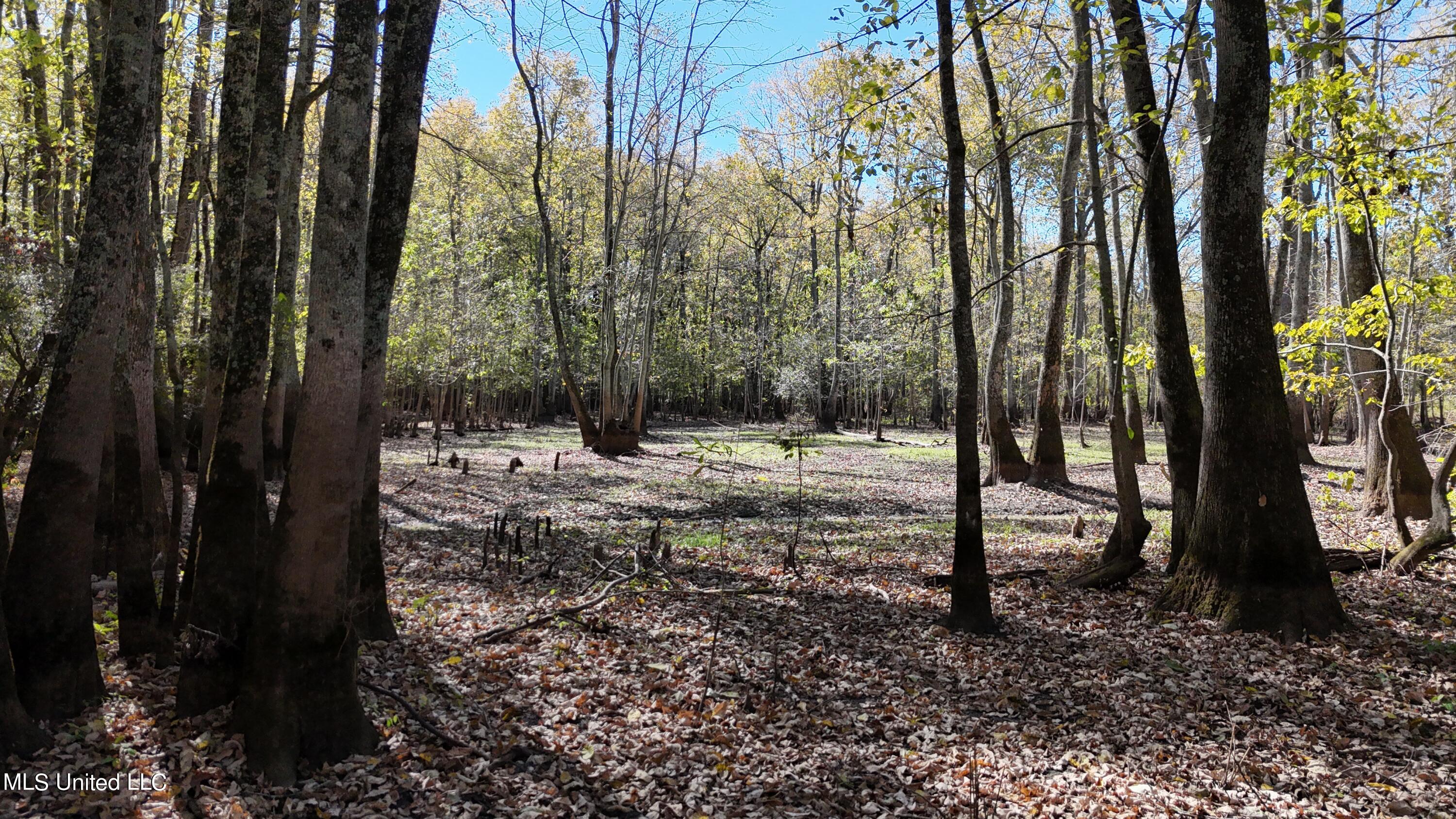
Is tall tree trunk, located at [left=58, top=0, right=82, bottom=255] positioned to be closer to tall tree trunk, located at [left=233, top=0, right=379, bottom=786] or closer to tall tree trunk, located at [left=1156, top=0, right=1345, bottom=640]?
tall tree trunk, located at [left=233, top=0, right=379, bottom=786]

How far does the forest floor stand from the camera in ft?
13.6

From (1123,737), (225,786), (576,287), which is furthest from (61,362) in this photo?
(576,287)

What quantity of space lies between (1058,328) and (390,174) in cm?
1333

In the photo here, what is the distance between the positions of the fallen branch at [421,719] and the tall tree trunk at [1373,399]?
8.32 m

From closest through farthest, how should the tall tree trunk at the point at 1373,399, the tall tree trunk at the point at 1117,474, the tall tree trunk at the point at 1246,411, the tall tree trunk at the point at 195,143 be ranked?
1. the tall tree trunk at the point at 1246,411
2. the tall tree trunk at the point at 1117,474
3. the tall tree trunk at the point at 1373,399
4. the tall tree trunk at the point at 195,143

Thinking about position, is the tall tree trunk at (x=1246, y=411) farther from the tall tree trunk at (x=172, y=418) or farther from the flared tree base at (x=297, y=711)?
the tall tree trunk at (x=172, y=418)

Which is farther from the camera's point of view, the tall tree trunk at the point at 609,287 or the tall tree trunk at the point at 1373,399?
the tall tree trunk at the point at 609,287

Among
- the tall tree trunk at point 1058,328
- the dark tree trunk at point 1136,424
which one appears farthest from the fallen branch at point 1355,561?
the dark tree trunk at point 1136,424

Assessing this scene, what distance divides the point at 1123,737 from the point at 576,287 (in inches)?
1547

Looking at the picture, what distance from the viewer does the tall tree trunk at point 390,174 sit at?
5250 millimetres

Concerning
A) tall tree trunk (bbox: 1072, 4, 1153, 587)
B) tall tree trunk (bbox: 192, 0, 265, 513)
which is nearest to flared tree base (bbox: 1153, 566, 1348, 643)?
tall tree trunk (bbox: 1072, 4, 1153, 587)

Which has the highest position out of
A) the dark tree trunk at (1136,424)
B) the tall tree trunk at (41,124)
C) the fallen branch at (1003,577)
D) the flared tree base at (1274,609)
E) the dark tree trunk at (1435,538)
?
the tall tree trunk at (41,124)

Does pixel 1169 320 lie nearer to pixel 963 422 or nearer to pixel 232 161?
pixel 963 422

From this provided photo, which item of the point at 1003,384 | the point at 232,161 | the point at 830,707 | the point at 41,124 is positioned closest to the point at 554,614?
the point at 830,707
